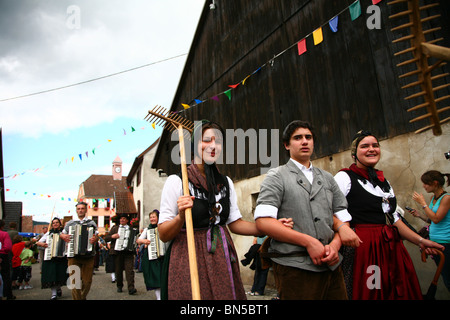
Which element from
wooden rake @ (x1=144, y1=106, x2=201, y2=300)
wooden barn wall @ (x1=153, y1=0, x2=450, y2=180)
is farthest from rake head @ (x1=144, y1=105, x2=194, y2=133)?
wooden barn wall @ (x1=153, y1=0, x2=450, y2=180)

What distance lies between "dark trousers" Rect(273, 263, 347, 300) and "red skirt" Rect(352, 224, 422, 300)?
0.60m

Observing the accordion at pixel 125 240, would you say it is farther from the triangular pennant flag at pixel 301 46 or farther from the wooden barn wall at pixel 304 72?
the triangular pennant flag at pixel 301 46

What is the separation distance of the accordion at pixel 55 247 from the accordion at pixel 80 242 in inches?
36.4

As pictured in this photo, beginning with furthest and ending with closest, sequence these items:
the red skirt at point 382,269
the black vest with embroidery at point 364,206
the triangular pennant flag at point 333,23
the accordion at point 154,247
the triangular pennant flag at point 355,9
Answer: the accordion at point 154,247
the triangular pennant flag at point 333,23
the triangular pennant flag at point 355,9
the black vest with embroidery at point 364,206
the red skirt at point 382,269

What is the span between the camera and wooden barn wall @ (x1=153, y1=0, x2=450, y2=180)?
528 centimetres

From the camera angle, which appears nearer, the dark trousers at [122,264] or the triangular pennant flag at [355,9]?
the triangular pennant flag at [355,9]

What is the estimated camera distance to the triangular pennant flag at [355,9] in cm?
579

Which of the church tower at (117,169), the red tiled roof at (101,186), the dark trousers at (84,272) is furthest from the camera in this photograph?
the red tiled roof at (101,186)

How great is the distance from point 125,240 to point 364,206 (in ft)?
24.8

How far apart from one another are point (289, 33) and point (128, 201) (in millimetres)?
26763

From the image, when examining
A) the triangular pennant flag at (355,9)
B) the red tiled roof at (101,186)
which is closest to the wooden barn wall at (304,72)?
the triangular pennant flag at (355,9)

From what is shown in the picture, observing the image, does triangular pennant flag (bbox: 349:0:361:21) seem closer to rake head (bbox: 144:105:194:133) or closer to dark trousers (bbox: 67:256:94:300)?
rake head (bbox: 144:105:194:133)

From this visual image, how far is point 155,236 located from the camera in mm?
6828

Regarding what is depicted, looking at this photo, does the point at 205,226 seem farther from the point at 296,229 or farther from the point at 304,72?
the point at 304,72
